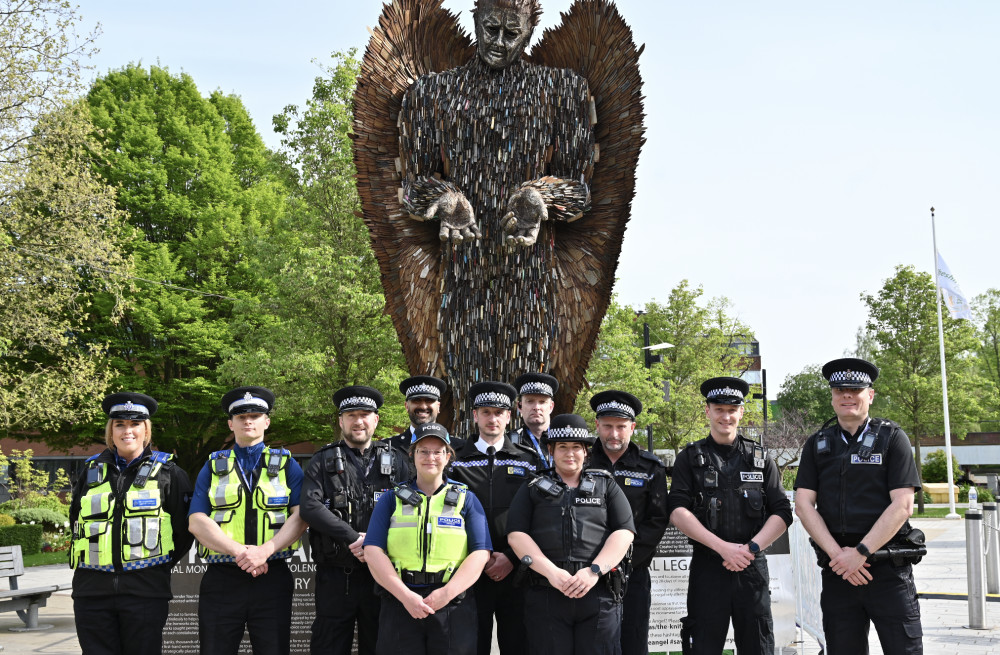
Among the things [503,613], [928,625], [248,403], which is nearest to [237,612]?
[248,403]

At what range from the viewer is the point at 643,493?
525 centimetres

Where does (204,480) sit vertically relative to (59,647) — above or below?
above

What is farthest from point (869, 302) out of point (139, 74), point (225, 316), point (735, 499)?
point (735, 499)

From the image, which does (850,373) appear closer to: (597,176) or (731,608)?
(731,608)

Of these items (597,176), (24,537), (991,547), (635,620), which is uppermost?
(597,176)

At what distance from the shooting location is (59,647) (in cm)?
822

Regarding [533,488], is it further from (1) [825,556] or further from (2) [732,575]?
(1) [825,556]

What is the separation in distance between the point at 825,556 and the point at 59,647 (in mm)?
7020

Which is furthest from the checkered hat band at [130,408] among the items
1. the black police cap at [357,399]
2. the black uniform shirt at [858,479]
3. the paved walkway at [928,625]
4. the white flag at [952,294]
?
the white flag at [952,294]

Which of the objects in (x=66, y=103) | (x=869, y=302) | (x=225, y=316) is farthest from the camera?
(x=869, y=302)

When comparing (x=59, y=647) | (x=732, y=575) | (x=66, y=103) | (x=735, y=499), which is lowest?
(x=59, y=647)

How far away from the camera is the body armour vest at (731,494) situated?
5.07 meters

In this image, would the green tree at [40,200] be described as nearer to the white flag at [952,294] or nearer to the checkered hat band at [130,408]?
the checkered hat band at [130,408]

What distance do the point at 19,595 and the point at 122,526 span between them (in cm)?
515
